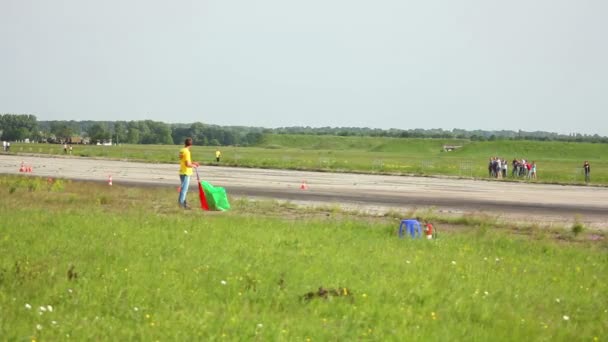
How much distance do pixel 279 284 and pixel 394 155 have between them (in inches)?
4866

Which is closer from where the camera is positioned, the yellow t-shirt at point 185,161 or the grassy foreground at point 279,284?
the grassy foreground at point 279,284

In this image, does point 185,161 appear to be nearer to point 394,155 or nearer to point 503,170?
point 503,170

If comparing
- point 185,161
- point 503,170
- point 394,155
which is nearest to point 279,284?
point 185,161

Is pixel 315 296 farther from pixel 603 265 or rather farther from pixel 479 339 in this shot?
pixel 603 265

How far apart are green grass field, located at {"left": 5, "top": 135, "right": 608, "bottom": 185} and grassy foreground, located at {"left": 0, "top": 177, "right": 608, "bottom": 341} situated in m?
42.1

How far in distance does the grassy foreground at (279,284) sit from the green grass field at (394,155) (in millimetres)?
42103

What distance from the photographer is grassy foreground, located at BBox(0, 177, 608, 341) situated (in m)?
7.06

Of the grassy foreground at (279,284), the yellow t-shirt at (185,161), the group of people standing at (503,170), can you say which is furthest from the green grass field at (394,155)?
the grassy foreground at (279,284)

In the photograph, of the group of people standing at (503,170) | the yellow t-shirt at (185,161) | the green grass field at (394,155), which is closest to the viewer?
the yellow t-shirt at (185,161)

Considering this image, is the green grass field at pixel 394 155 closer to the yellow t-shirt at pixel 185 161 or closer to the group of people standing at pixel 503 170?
the group of people standing at pixel 503 170

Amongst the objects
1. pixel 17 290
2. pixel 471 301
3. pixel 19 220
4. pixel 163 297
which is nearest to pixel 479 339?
pixel 471 301

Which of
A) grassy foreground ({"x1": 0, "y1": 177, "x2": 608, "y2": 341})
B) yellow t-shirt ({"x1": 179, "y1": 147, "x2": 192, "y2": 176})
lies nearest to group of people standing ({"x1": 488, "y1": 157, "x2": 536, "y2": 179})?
yellow t-shirt ({"x1": 179, "y1": 147, "x2": 192, "y2": 176})

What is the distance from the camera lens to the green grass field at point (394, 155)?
2418 inches

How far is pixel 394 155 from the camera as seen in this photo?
131 metres
